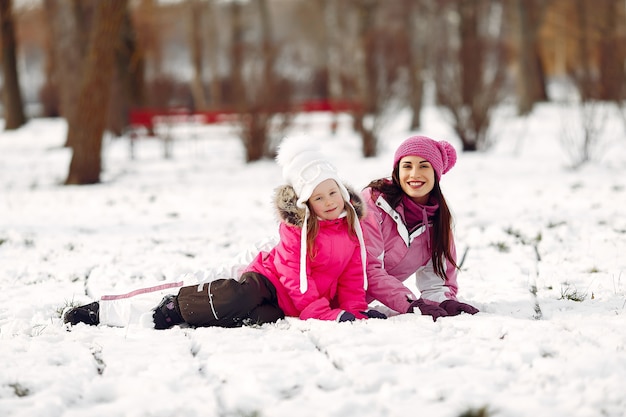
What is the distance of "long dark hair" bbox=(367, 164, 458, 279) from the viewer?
3.46 m

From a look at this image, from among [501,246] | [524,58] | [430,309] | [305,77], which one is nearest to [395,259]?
[430,309]

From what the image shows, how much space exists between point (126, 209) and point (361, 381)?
514 cm

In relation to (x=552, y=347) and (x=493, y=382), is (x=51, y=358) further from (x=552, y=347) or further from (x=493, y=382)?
(x=552, y=347)

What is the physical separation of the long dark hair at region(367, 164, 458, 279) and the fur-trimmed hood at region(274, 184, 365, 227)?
0.28m

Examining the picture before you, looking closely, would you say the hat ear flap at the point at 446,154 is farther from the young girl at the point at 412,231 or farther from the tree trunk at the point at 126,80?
the tree trunk at the point at 126,80

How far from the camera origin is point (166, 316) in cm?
325

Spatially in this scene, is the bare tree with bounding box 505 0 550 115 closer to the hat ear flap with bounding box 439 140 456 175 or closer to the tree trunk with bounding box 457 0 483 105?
the tree trunk with bounding box 457 0 483 105

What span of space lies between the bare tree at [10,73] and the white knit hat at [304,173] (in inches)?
683

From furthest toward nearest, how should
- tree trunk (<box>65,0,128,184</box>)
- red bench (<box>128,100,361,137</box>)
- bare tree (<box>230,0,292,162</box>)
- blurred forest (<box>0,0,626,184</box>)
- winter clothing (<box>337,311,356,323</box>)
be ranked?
Answer: red bench (<box>128,100,361,137</box>), bare tree (<box>230,0,292,162</box>), blurred forest (<box>0,0,626,184</box>), tree trunk (<box>65,0,128,184</box>), winter clothing (<box>337,311,356,323</box>)

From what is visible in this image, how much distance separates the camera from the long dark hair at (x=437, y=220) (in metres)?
3.46

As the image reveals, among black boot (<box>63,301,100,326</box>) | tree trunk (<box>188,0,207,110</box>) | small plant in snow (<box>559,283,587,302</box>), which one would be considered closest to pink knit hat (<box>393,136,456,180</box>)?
small plant in snow (<box>559,283,587,302</box>)

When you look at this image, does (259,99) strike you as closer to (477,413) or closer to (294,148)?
(294,148)

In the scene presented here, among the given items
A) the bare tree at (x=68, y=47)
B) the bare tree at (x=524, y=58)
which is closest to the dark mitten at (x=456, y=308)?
the bare tree at (x=68, y=47)

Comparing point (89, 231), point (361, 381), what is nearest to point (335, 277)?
point (361, 381)
